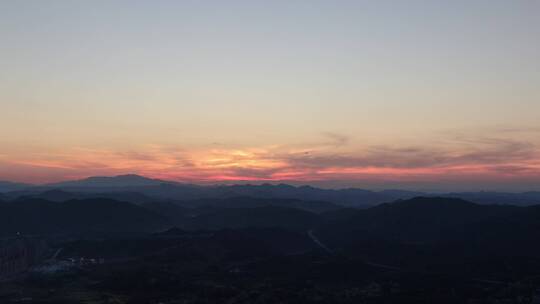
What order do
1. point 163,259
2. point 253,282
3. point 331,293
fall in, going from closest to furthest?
point 331,293, point 253,282, point 163,259

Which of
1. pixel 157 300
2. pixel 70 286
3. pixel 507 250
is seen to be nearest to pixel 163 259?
pixel 70 286

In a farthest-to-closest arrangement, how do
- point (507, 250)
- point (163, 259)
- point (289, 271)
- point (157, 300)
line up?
point (507, 250)
point (163, 259)
point (289, 271)
point (157, 300)

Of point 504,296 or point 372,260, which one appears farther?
point 372,260

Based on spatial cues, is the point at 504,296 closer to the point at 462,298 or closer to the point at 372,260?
the point at 462,298

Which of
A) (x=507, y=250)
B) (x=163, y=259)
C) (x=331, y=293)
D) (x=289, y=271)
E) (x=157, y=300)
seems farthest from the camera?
(x=507, y=250)

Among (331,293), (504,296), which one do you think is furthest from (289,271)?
(504,296)

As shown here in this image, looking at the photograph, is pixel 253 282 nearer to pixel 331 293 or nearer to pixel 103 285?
pixel 331 293

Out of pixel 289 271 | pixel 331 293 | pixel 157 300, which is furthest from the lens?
pixel 289 271

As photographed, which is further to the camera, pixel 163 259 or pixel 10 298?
pixel 163 259
